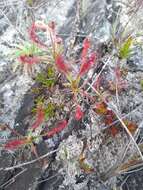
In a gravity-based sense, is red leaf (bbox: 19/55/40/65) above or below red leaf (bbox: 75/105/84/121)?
above

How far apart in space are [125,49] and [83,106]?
0.54 m

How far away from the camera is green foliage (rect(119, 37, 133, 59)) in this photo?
2473mm

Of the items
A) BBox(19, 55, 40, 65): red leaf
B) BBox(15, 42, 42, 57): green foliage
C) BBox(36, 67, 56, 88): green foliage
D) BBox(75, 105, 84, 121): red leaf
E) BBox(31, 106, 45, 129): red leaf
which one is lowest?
BBox(75, 105, 84, 121): red leaf

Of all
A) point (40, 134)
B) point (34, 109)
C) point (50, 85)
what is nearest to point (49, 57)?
point (50, 85)

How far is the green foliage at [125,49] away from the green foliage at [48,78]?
0.51 metres

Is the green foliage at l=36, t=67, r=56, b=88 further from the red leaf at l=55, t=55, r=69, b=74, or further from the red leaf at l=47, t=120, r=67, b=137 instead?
the red leaf at l=47, t=120, r=67, b=137

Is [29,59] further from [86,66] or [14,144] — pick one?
[14,144]

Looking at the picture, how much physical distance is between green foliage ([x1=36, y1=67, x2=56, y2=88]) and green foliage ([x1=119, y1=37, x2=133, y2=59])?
0.51 meters

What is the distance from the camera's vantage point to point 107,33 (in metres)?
2.71

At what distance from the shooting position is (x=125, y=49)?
8.18 ft

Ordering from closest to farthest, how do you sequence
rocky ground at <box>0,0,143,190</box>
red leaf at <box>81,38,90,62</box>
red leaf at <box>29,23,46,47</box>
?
rocky ground at <box>0,0,143,190</box> < red leaf at <box>81,38,90,62</box> < red leaf at <box>29,23,46,47</box>

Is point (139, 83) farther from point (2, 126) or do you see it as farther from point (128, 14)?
point (2, 126)

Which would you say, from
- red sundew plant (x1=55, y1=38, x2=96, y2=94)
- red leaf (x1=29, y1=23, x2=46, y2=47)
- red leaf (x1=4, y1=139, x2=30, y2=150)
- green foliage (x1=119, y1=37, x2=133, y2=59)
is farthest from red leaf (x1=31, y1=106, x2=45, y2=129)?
green foliage (x1=119, y1=37, x2=133, y2=59)

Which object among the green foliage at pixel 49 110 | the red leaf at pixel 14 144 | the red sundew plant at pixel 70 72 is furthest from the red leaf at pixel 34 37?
the red leaf at pixel 14 144
